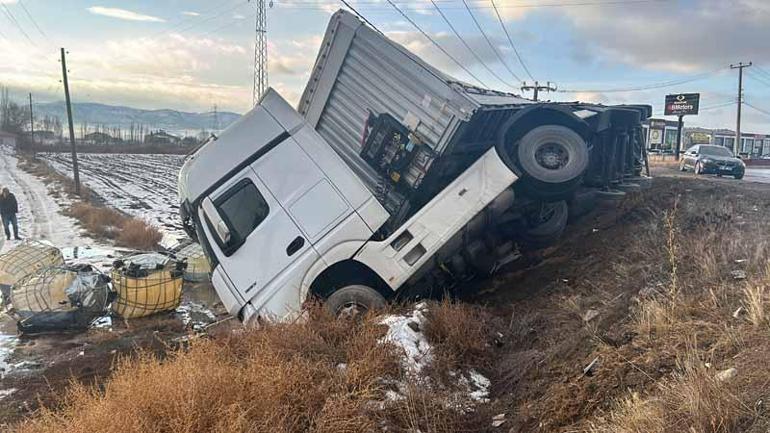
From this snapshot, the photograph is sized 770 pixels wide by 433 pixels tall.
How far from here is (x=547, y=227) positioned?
21.8 ft

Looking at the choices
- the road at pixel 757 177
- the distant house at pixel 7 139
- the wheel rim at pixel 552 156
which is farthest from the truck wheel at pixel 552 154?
the distant house at pixel 7 139

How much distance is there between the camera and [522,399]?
355cm

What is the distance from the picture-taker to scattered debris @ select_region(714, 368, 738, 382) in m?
2.60

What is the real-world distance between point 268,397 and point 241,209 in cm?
298

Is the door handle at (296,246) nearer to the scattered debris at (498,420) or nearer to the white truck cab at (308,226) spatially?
the white truck cab at (308,226)

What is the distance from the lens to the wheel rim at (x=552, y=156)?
6.11 m

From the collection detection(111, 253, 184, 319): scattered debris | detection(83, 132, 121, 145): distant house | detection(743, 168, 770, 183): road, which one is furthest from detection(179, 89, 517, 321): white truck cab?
detection(83, 132, 121, 145): distant house

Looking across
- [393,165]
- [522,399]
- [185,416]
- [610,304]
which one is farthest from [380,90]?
[185,416]

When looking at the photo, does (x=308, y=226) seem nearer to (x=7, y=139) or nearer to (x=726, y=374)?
(x=726, y=374)

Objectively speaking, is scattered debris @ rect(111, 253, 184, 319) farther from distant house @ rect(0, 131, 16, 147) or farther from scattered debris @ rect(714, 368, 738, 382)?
distant house @ rect(0, 131, 16, 147)

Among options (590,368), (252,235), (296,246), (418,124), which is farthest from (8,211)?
(590,368)

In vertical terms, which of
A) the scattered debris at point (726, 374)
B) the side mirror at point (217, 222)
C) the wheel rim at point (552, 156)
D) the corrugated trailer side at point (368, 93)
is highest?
the corrugated trailer side at point (368, 93)

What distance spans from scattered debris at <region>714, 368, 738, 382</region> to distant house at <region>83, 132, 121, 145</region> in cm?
8038

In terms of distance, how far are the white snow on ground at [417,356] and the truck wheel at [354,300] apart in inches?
22.0
